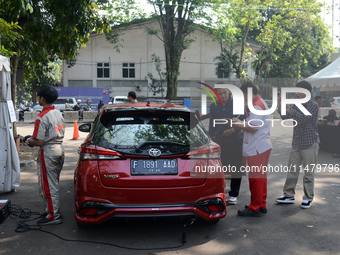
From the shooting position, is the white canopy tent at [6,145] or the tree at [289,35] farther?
the tree at [289,35]

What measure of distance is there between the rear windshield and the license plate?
18 centimetres

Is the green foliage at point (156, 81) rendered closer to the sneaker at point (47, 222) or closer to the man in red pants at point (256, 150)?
the man in red pants at point (256, 150)

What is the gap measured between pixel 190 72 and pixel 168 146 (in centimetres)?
3621

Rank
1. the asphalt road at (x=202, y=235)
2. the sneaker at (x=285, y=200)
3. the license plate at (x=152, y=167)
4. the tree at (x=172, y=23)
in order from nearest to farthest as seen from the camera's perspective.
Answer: the asphalt road at (x=202, y=235)
the license plate at (x=152, y=167)
the sneaker at (x=285, y=200)
the tree at (x=172, y=23)

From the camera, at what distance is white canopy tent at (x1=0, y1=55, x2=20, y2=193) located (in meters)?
6.45

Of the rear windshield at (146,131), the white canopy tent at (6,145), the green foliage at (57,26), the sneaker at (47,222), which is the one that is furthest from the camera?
the green foliage at (57,26)

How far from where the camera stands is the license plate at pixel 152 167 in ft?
13.9

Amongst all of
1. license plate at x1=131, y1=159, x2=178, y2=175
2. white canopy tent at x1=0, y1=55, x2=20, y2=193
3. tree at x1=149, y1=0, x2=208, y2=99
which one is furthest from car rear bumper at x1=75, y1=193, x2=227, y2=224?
tree at x1=149, y1=0, x2=208, y2=99

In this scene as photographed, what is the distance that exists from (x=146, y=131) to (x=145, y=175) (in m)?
0.56

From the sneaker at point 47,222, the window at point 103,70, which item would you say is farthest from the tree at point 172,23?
the sneaker at point 47,222

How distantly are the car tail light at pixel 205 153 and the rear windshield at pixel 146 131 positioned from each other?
84mm

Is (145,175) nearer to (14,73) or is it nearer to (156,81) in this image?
(14,73)

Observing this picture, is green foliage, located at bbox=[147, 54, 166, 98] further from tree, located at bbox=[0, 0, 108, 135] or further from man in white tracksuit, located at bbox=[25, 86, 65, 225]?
man in white tracksuit, located at bbox=[25, 86, 65, 225]

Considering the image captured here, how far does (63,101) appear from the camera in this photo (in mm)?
32250
